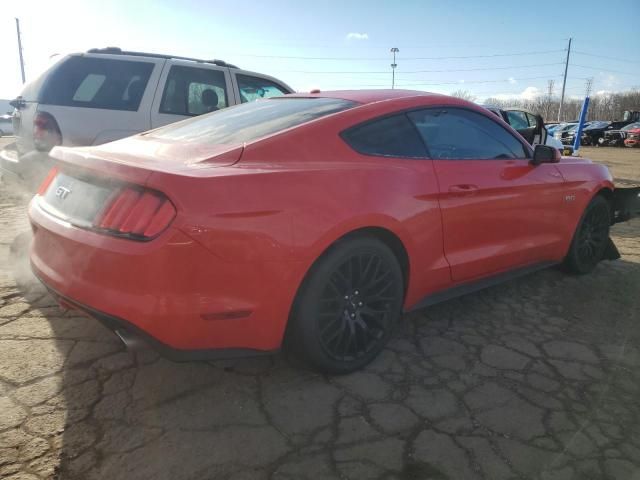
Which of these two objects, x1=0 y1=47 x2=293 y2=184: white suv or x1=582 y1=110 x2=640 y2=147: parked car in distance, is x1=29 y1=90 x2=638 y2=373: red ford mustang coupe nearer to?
x1=0 y1=47 x2=293 y2=184: white suv

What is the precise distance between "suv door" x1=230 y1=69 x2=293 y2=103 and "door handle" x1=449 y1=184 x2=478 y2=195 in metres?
3.63

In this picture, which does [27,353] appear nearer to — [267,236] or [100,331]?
[100,331]

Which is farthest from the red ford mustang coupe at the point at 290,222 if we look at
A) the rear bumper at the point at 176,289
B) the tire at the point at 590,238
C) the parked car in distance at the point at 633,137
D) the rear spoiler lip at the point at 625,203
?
the parked car in distance at the point at 633,137

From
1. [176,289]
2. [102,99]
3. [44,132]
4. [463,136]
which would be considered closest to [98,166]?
[176,289]

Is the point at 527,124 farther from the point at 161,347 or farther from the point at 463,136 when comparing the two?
the point at 161,347

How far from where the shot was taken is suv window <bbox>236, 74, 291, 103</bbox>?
6.24m

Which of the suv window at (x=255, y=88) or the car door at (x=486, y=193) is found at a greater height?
the suv window at (x=255, y=88)

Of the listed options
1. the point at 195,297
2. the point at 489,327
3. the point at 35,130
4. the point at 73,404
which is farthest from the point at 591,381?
the point at 35,130

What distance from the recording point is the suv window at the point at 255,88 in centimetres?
624

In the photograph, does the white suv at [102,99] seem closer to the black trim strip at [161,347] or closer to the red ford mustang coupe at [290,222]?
the red ford mustang coupe at [290,222]

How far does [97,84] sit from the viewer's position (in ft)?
16.7

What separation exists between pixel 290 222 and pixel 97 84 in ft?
12.9

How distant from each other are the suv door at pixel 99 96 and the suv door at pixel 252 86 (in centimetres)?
100

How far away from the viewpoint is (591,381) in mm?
2654
